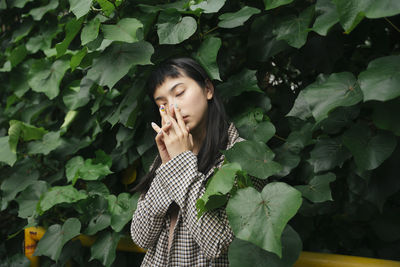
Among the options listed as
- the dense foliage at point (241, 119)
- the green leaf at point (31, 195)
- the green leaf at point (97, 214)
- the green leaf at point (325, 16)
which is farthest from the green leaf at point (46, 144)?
the green leaf at point (325, 16)

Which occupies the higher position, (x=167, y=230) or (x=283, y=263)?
(x=283, y=263)

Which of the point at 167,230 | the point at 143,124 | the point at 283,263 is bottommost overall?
the point at 167,230

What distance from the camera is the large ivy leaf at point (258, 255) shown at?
0.81 meters

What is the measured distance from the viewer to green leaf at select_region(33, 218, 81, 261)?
4.17 feet

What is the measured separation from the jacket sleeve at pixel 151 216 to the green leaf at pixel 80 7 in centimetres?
46

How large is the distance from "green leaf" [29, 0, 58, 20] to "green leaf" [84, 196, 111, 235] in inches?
30.4

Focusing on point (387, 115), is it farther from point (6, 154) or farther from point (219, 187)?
point (6, 154)

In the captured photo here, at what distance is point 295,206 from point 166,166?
1.29ft

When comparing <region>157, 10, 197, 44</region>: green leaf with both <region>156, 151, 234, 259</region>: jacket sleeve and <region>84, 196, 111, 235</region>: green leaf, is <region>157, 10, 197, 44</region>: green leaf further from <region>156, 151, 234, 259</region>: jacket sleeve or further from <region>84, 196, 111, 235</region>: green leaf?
<region>84, 196, 111, 235</region>: green leaf

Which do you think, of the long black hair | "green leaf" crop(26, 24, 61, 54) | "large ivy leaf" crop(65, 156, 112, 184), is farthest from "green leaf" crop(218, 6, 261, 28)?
"green leaf" crop(26, 24, 61, 54)

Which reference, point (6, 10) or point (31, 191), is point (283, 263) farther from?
point (6, 10)

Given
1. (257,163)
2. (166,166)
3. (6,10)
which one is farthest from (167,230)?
(6,10)

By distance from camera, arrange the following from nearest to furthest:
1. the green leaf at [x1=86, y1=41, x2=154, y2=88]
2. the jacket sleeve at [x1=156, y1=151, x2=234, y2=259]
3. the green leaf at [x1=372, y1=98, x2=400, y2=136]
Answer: the green leaf at [x1=372, y1=98, x2=400, y2=136] → the jacket sleeve at [x1=156, y1=151, x2=234, y2=259] → the green leaf at [x1=86, y1=41, x2=154, y2=88]

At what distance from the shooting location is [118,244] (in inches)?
52.8
